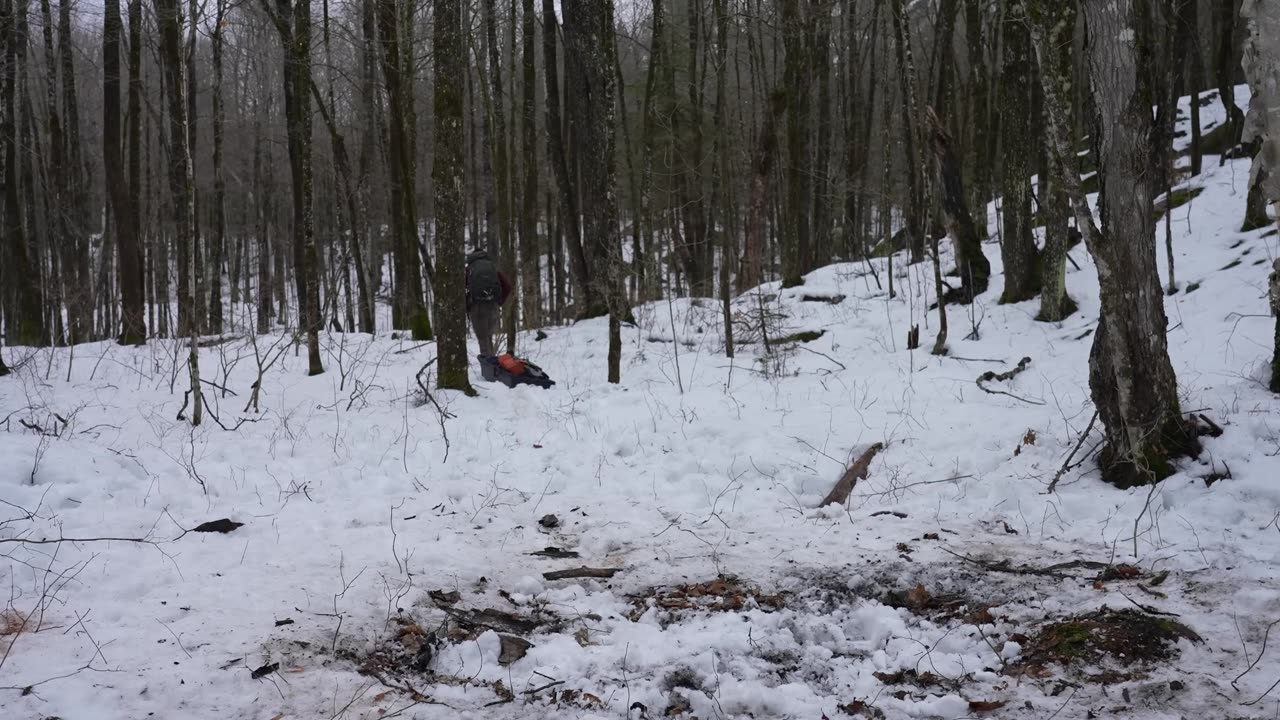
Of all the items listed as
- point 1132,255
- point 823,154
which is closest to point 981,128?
point 823,154

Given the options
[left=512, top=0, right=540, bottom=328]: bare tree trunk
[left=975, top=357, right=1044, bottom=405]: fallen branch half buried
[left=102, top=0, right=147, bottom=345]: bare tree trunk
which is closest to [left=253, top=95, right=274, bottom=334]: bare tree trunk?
[left=102, top=0, right=147, bottom=345]: bare tree trunk

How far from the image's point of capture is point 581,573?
4.10 meters

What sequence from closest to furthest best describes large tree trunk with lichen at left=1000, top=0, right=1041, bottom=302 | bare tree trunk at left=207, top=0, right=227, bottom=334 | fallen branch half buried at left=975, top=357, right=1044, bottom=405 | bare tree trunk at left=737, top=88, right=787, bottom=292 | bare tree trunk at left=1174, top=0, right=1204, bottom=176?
fallen branch half buried at left=975, top=357, right=1044, bottom=405
large tree trunk with lichen at left=1000, top=0, right=1041, bottom=302
bare tree trunk at left=207, top=0, right=227, bottom=334
bare tree trunk at left=1174, top=0, right=1204, bottom=176
bare tree trunk at left=737, top=88, right=787, bottom=292

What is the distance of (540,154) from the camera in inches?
1172

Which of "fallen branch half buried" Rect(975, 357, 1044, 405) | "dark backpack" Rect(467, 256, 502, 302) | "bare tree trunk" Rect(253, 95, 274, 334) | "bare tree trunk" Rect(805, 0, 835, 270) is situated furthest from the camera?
"bare tree trunk" Rect(253, 95, 274, 334)

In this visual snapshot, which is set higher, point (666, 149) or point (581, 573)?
point (666, 149)

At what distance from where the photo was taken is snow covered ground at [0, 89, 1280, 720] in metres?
2.78

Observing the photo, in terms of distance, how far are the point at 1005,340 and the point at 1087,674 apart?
689 centimetres

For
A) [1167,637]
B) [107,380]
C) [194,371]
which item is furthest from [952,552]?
[107,380]

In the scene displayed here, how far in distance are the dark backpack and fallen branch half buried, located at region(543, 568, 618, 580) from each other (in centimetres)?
636

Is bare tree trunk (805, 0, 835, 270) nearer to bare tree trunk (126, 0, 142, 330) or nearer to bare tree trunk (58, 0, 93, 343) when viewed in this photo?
bare tree trunk (126, 0, 142, 330)

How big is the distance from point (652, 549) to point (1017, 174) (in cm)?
805

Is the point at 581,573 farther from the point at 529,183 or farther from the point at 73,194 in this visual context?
the point at 73,194

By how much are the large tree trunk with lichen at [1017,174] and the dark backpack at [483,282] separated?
271 inches
